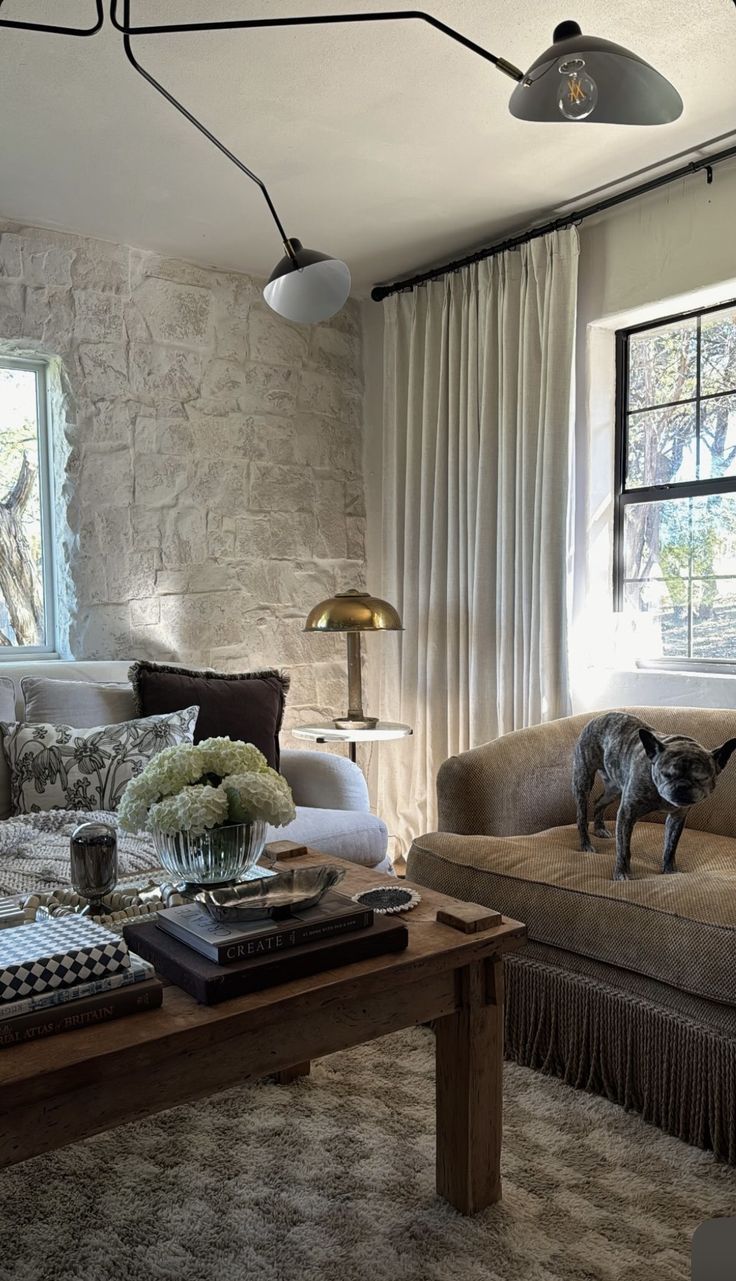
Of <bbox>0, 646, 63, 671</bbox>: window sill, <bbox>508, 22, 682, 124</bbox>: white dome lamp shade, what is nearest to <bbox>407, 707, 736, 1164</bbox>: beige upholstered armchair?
<bbox>508, 22, 682, 124</bbox>: white dome lamp shade

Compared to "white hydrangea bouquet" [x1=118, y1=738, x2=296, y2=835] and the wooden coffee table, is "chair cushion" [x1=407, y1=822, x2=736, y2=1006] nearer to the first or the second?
the wooden coffee table

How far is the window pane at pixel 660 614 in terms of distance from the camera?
10.6 feet

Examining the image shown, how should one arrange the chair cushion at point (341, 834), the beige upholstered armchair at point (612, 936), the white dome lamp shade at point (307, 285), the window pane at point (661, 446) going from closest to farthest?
the beige upholstered armchair at point (612, 936)
the white dome lamp shade at point (307, 285)
the chair cushion at point (341, 834)
the window pane at point (661, 446)

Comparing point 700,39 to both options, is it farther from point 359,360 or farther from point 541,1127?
point 541,1127

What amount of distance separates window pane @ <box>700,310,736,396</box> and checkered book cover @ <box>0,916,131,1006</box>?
8.68 feet

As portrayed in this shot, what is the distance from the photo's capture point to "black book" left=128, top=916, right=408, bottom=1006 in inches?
52.4

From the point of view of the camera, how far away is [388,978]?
4.73 ft

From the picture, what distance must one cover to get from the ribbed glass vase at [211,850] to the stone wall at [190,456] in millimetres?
2018

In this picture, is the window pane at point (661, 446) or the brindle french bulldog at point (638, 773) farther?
the window pane at point (661, 446)

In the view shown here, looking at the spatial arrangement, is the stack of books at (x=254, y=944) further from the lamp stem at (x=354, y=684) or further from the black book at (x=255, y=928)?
the lamp stem at (x=354, y=684)

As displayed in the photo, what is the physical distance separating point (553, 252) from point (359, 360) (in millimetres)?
1153

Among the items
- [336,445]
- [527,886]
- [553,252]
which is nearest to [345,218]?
[553,252]

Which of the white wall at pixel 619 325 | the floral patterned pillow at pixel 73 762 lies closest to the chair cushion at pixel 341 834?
the floral patterned pillow at pixel 73 762

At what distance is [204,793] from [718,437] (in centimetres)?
228
